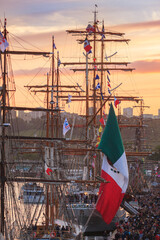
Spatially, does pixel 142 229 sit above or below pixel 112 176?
below

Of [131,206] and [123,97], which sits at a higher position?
A: [123,97]

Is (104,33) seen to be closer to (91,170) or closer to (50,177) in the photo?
(91,170)

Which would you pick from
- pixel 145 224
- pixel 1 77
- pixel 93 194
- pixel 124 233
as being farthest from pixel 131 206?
pixel 1 77

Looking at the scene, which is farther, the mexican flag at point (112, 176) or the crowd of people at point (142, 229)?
the crowd of people at point (142, 229)

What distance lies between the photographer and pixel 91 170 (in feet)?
197

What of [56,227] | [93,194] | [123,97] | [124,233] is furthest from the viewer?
[123,97]

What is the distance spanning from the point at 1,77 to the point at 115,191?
887 cm

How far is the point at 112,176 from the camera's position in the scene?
3609 centimetres

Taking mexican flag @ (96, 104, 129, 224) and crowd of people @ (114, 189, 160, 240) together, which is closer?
mexican flag @ (96, 104, 129, 224)

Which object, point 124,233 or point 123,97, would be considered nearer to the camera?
point 124,233

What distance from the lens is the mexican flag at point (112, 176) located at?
35.4 metres

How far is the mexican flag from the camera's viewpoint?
35438 millimetres

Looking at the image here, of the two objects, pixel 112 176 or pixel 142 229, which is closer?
pixel 112 176

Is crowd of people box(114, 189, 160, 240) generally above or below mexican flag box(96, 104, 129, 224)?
below
